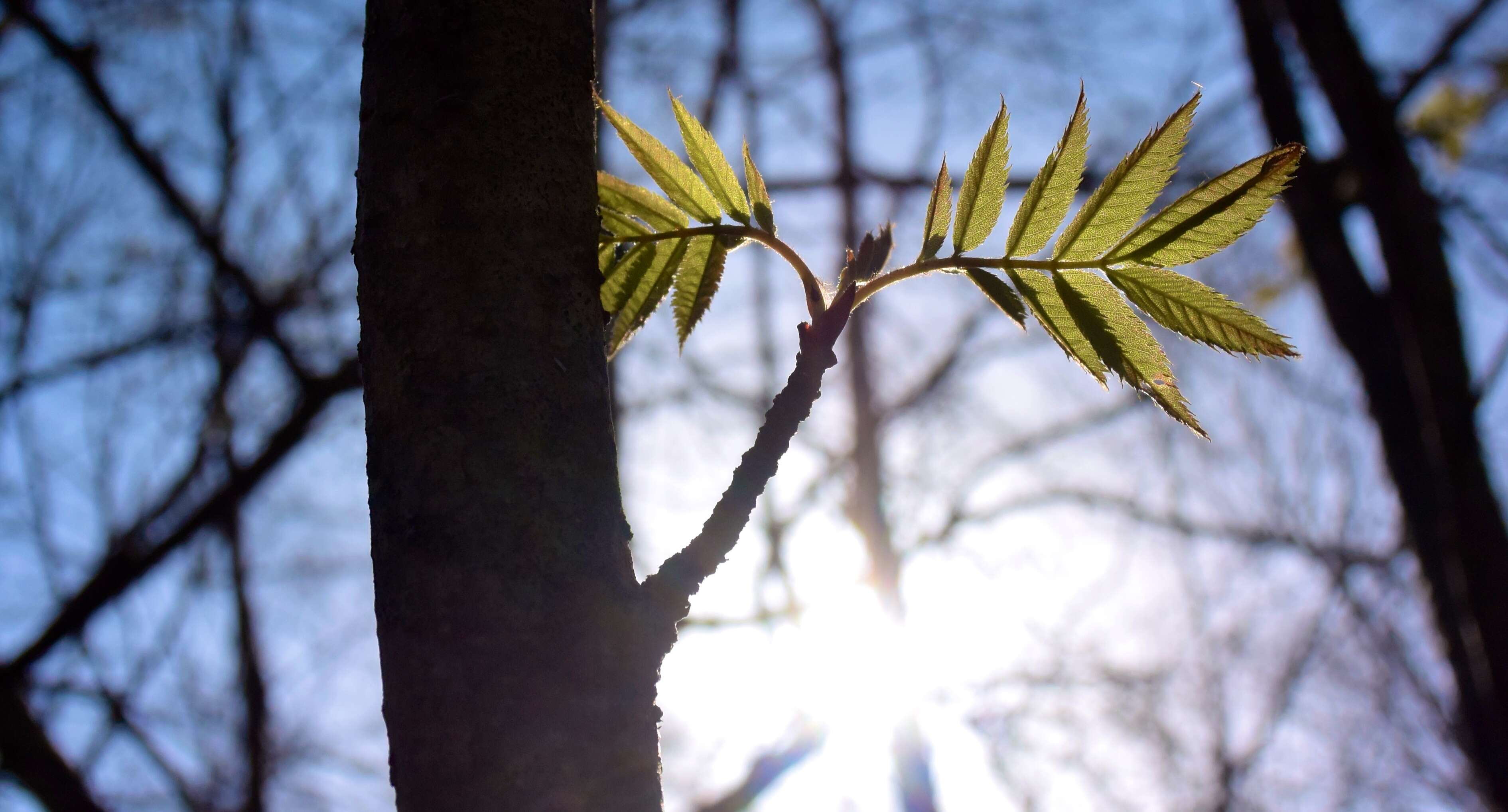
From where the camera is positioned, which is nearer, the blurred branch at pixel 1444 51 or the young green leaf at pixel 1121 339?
the young green leaf at pixel 1121 339

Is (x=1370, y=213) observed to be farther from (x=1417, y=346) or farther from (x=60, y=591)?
(x=60, y=591)

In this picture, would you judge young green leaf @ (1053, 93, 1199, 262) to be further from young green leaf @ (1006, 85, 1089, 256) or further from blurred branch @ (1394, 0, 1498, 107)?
blurred branch @ (1394, 0, 1498, 107)

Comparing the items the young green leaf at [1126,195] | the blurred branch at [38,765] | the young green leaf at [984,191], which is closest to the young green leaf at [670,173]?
the young green leaf at [984,191]

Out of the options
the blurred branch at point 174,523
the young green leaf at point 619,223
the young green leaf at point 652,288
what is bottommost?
the young green leaf at point 652,288

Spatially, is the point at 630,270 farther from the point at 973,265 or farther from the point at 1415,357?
the point at 1415,357

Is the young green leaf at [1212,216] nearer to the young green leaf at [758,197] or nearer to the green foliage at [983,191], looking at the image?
the green foliage at [983,191]

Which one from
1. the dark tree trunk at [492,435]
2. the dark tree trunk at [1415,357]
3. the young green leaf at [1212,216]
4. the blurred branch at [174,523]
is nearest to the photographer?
the dark tree trunk at [492,435]
